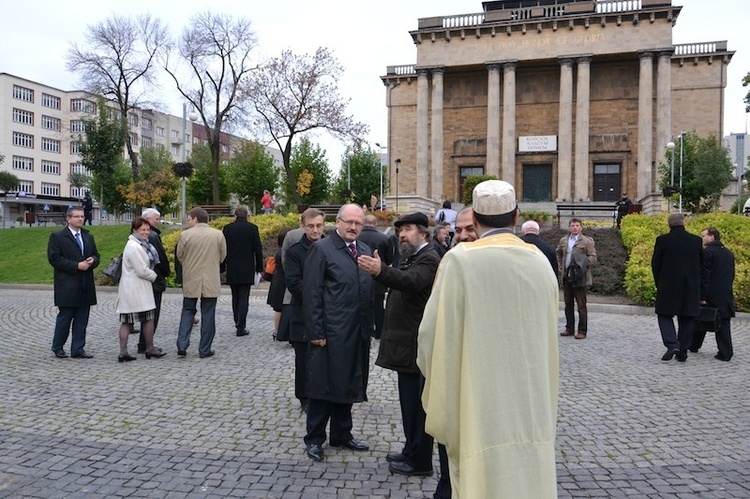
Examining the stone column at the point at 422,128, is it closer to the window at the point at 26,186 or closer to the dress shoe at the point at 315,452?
the dress shoe at the point at 315,452

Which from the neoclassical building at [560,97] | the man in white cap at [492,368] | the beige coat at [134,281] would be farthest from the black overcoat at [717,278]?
the neoclassical building at [560,97]

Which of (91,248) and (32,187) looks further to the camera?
(32,187)

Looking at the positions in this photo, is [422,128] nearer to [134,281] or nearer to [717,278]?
[717,278]

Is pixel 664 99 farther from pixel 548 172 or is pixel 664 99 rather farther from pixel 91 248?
pixel 91 248

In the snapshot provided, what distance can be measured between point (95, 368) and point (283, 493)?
5128mm

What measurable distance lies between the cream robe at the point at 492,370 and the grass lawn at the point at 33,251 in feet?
67.5

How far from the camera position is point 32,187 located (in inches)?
3162

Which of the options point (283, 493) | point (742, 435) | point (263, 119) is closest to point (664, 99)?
point (263, 119)

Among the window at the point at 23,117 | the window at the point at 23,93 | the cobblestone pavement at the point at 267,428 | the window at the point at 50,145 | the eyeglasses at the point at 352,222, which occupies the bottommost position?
the cobblestone pavement at the point at 267,428

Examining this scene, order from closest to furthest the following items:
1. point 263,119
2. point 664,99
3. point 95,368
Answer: point 95,368, point 263,119, point 664,99

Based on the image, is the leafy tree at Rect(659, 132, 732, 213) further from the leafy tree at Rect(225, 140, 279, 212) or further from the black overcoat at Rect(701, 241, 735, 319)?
the leafy tree at Rect(225, 140, 279, 212)

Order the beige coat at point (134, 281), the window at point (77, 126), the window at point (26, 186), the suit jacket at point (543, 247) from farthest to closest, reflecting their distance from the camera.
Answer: the window at point (26, 186) < the window at point (77, 126) < the suit jacket at point (543, 247) < the beige coat at point (134, 281)

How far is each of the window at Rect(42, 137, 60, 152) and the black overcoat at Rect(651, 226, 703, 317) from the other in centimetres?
8920

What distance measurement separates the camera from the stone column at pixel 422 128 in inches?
1845
